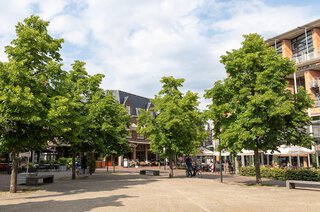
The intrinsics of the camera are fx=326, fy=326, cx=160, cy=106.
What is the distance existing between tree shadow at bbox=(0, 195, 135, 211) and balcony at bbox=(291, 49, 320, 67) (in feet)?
90.2

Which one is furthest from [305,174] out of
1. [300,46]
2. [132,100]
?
[132,100]

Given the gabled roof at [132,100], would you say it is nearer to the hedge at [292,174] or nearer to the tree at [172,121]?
the tree at [172,121]

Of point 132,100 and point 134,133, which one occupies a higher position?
point 132,100

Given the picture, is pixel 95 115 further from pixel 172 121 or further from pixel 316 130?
pixel 316 130

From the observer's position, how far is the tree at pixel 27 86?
13586mm

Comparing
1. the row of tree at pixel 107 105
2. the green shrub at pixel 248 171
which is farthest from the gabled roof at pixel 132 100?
the row of tree at pixel 107 105

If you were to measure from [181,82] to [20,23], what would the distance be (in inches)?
532

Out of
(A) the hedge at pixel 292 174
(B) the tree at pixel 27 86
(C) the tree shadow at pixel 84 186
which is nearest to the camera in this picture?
(B) the tree at pixel 27 86

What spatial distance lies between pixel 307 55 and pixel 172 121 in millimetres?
18772

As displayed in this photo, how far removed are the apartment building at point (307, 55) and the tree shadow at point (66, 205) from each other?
24.3 metres

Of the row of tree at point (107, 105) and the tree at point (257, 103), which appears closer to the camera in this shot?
the row of tree at point (107, 105)

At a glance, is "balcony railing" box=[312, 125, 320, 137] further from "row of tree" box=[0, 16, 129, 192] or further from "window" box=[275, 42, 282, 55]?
"row of tree" box=[0, 16, 129, 192]

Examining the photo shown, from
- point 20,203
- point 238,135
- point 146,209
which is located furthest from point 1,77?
point 238,135

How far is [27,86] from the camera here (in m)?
14.7
